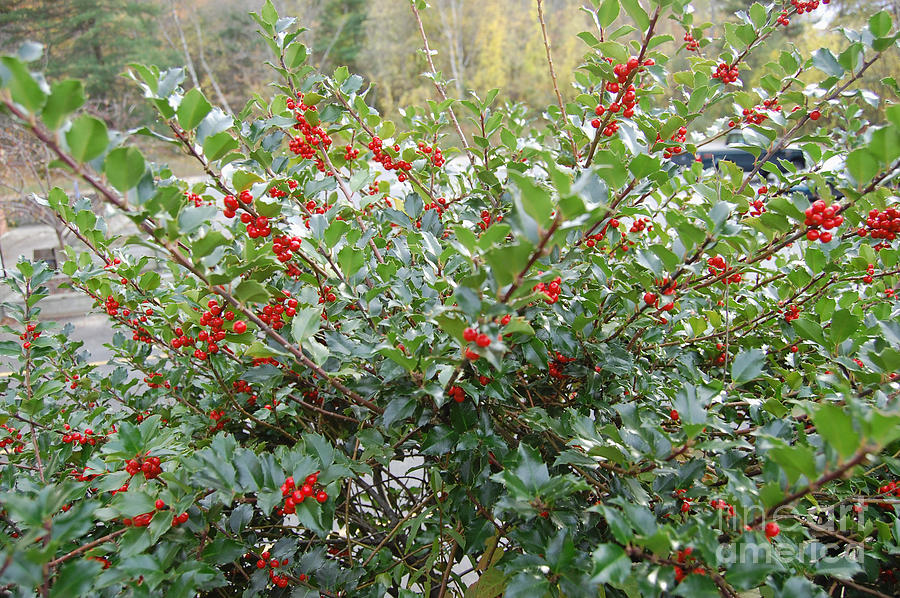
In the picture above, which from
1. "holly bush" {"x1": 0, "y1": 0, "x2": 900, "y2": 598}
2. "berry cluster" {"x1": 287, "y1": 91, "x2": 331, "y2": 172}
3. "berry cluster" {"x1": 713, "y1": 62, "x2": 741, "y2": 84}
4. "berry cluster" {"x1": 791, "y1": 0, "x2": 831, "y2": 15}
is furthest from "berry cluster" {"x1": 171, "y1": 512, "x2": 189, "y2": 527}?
"berry cluster" {"x1": 791, "y1": 0, "x2": 831, "y2": 15}

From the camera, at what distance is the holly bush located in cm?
82

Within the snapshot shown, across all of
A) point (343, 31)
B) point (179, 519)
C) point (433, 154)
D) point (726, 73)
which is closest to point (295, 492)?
point (179, 519)

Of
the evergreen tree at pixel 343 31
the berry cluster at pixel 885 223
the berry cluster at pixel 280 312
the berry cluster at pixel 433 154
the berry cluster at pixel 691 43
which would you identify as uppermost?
the evergreen tree at pixel 343 31

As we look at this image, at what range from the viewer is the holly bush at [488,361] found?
82cm

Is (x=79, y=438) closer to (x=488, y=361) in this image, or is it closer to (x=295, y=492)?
(x=295, y=492)

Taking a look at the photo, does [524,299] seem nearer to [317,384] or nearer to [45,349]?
[317,384]

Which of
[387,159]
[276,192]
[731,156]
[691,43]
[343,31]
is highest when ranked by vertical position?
[343,31]

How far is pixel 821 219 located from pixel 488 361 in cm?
74

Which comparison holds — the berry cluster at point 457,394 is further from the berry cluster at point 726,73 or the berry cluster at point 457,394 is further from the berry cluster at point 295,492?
the berry cluster at point 726,73

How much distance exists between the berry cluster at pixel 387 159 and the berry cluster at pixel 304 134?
0.15m

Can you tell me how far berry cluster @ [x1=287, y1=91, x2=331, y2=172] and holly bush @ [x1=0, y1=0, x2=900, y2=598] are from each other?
12 millimetres

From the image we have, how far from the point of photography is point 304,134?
60.6 inches

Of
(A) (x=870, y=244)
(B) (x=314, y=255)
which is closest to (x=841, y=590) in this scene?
(A) (x=870, y=244)

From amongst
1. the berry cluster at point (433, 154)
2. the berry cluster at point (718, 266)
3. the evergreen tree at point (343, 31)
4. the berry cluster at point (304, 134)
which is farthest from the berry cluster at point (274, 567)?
the evergreen tree at point (343, 31)
